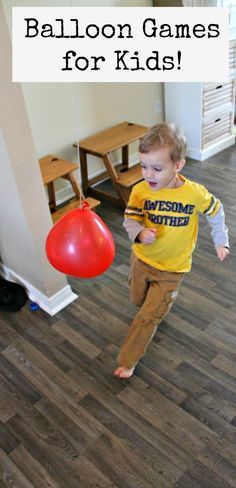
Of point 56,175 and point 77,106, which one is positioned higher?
point 77,106

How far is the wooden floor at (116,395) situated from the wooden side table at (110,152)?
79cm

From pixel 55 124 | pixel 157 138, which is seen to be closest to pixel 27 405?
pixel 157 138

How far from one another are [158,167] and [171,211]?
7.6 inches

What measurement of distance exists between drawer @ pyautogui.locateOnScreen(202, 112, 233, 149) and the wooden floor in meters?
1.47

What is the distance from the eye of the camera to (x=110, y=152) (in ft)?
9.05

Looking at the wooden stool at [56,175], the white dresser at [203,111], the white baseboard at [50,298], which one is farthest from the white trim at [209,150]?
the white baseboard at [50,298]

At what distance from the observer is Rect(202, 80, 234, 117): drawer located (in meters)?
3.15

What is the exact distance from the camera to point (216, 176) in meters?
3.13

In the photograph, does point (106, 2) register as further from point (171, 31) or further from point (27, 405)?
point (27, 405)

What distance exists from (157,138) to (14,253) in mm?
1092

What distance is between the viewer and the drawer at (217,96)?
315cm

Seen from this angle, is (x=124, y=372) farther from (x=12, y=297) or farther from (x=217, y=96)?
(x=217, y=96)

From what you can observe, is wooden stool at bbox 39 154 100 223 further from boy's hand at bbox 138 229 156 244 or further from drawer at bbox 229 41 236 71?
drawer at bbox 229 41 236 71

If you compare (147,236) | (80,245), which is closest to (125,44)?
(147,236)
